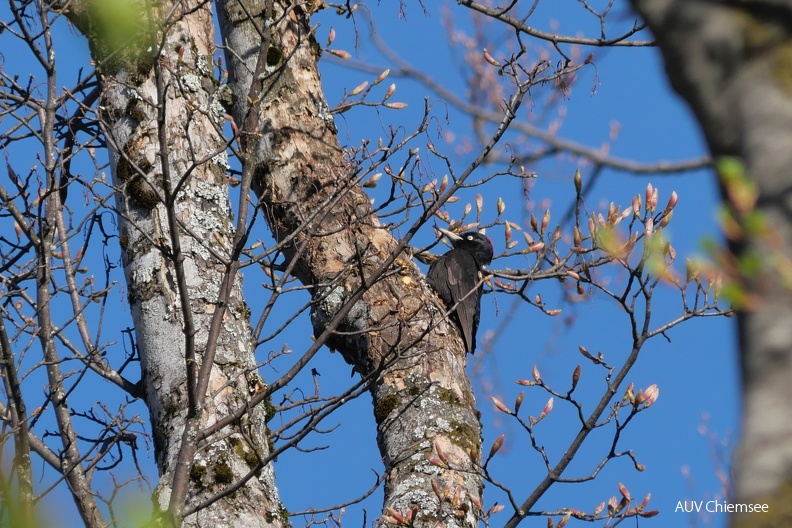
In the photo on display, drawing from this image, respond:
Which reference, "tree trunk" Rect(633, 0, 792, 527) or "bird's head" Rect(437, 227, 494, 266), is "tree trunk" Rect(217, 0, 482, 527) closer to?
"tree trunk" Rect(633, 0, 792, 527)

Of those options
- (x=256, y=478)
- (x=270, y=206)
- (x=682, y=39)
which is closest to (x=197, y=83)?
(x=270, y=206)

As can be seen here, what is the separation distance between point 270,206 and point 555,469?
199 centimetres

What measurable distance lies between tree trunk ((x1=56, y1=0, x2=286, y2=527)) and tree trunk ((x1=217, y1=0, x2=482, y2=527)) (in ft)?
1.00

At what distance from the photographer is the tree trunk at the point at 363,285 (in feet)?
11.7

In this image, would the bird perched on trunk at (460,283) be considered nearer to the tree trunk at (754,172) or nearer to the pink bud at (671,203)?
the pink bud at (671,203)

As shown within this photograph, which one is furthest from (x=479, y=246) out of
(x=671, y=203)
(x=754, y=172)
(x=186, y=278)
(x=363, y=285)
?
(x=754, y=172)

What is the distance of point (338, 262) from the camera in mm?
4281

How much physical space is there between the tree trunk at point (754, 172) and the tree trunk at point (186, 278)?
1.92 metres

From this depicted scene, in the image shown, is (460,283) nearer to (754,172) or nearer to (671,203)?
→ (671,203)

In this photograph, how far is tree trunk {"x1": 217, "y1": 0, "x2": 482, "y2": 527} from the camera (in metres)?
3.56

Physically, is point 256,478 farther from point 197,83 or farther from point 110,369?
point 197,83

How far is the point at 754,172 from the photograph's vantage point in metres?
0.82

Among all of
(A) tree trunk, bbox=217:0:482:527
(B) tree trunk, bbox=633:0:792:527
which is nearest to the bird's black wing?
(A) tree trunk, bbox=217:0:482:527

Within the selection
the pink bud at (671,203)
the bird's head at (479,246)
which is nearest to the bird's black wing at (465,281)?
the bird's head at (479,246)
